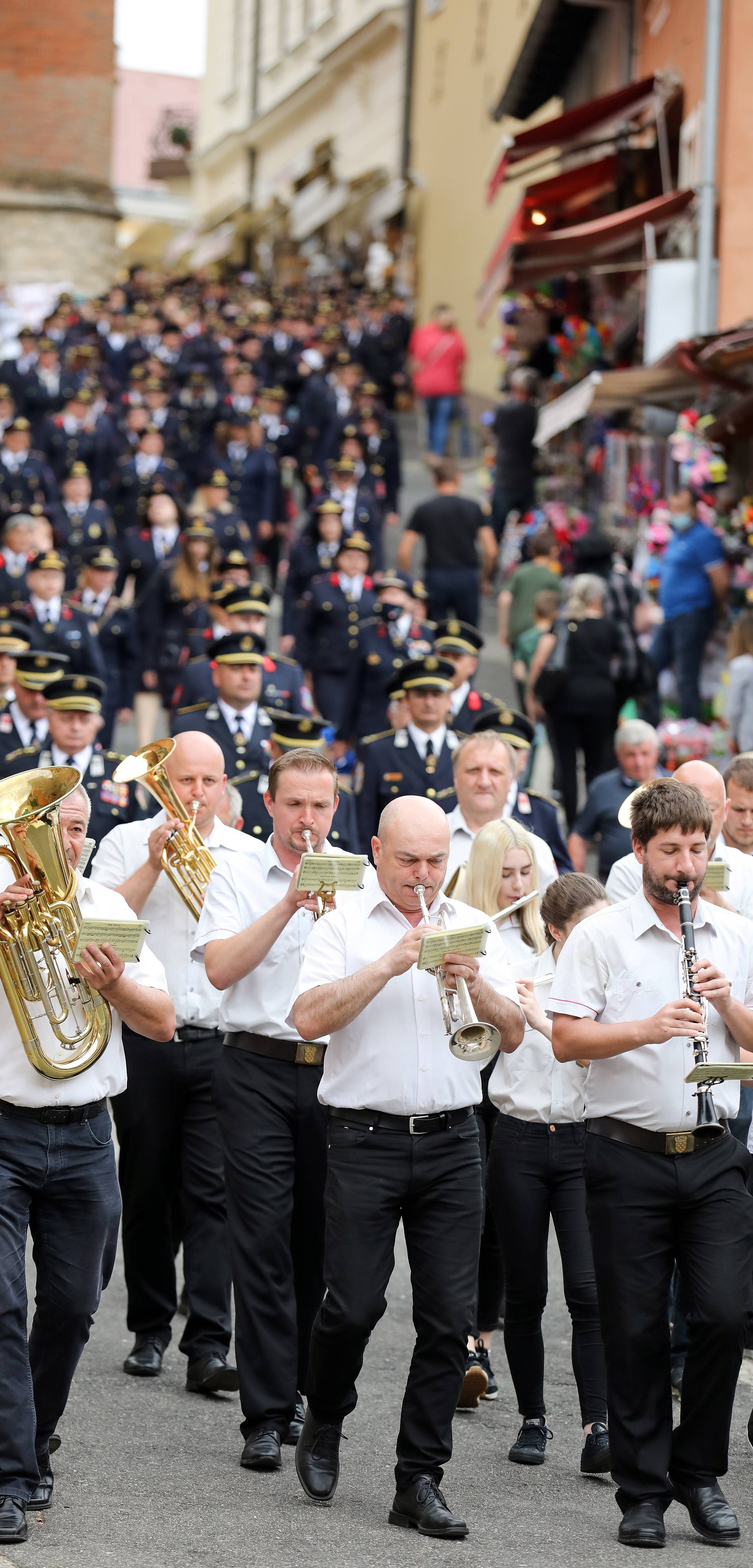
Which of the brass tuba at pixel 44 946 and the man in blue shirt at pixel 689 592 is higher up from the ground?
the man in blue shirt at pixel 689 592

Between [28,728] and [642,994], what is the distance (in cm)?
599

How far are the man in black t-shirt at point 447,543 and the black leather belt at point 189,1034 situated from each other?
9.87 m

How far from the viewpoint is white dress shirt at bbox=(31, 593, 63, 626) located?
14.4 m

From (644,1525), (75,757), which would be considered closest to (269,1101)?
(644,1525)

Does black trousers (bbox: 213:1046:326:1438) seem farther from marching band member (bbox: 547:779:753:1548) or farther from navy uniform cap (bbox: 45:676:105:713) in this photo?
navy uniform cap (bbox: 45:676:105:713)

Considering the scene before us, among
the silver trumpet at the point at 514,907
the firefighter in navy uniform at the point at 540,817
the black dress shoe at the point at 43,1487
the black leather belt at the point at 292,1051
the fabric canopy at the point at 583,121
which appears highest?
the fabric canopy at the point at 583,121

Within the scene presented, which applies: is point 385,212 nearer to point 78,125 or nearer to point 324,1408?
point 78,125

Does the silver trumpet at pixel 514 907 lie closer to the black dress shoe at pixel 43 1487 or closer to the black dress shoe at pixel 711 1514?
the black dress shoe at pixel 711 1514

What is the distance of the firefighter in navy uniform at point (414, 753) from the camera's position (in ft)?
34.4

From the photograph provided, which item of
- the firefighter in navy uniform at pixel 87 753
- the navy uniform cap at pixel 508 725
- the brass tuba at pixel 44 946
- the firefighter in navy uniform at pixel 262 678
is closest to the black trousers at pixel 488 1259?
the brass tuba at pixel 44 946

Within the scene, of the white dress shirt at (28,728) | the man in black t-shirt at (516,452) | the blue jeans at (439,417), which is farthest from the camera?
the blue jeans at (439,417)

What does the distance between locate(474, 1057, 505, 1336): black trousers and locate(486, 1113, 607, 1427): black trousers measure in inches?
18.5

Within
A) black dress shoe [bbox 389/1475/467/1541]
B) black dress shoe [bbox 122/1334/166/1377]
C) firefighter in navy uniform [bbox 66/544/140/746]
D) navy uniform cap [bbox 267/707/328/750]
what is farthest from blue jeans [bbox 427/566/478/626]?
black dress shoe [bbox 389/1475/467/1541]

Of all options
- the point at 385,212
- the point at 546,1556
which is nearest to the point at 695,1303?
the point at 546,1556
